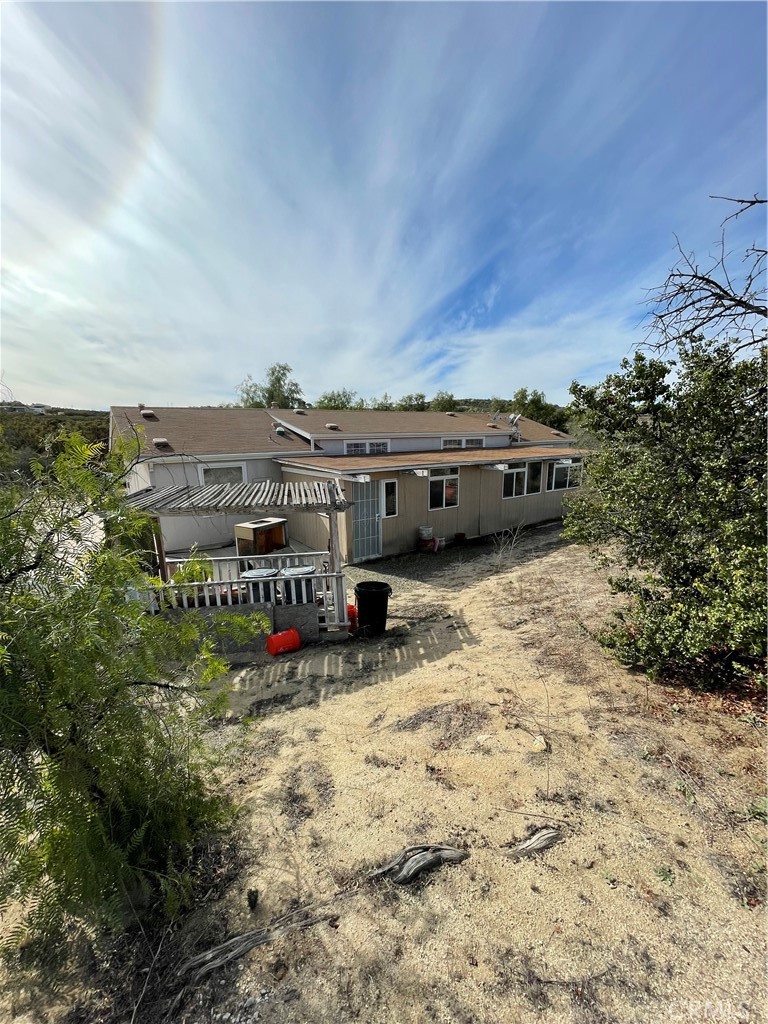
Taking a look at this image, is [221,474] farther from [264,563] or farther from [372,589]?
[372,589]

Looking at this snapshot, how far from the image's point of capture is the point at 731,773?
332 centimetres

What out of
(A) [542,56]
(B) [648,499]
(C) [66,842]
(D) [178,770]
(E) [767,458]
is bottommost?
(D) [178,770]

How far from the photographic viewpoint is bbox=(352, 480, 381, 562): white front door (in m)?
11.4

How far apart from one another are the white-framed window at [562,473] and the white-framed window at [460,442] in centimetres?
379

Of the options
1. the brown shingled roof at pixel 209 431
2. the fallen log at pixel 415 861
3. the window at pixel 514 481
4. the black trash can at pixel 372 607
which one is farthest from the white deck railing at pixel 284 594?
the window at pixel 514 481

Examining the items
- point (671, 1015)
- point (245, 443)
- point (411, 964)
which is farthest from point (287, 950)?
point (245, 443)

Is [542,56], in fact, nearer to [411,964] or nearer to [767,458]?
[767,458]

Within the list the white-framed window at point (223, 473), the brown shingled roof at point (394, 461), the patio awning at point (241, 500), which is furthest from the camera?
the white-framed window at point (223, 473)

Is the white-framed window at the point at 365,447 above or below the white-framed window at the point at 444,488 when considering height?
above

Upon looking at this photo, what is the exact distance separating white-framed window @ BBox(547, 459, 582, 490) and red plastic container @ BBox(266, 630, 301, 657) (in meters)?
14.0

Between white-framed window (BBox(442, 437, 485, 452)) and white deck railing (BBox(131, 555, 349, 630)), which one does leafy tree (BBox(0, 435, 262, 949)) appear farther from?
white-framed window (BBox(442, 437, 485, 452))

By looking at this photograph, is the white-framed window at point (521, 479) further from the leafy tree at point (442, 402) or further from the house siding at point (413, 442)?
the leafy tree at point (442, 402)

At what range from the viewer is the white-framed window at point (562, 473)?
17141 millimetres

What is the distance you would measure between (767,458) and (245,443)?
14247 mm
